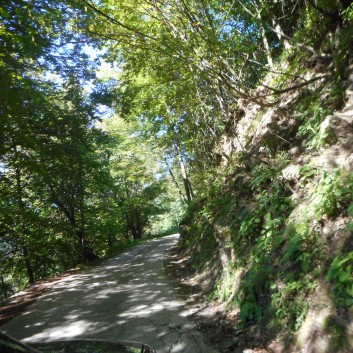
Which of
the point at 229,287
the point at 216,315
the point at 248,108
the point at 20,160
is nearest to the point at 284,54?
the point at 248,108

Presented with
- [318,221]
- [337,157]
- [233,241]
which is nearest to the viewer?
[318,221]

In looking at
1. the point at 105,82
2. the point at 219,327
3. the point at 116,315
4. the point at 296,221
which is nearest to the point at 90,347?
the point at 219,327

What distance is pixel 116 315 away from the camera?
6562mm

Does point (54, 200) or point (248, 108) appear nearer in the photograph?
point (248, 108)

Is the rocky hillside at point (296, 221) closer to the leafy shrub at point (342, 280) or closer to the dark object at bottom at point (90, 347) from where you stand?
the leafy shrub at point (342, 280)

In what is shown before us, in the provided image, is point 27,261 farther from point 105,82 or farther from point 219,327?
point 219,327

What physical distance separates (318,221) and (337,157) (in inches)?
40.0

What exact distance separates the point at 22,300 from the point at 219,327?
679 cm

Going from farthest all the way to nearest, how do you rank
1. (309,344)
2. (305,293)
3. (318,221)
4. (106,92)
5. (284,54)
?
(106,92), (284,54), (318,221), (305,293), (309,344)

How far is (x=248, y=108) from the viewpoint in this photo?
9914mm

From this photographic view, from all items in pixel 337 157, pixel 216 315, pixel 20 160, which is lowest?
pixel 216 315

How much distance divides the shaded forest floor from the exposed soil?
4.25 metres

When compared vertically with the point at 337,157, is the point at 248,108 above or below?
above

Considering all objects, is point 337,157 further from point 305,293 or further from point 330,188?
point 305,293
